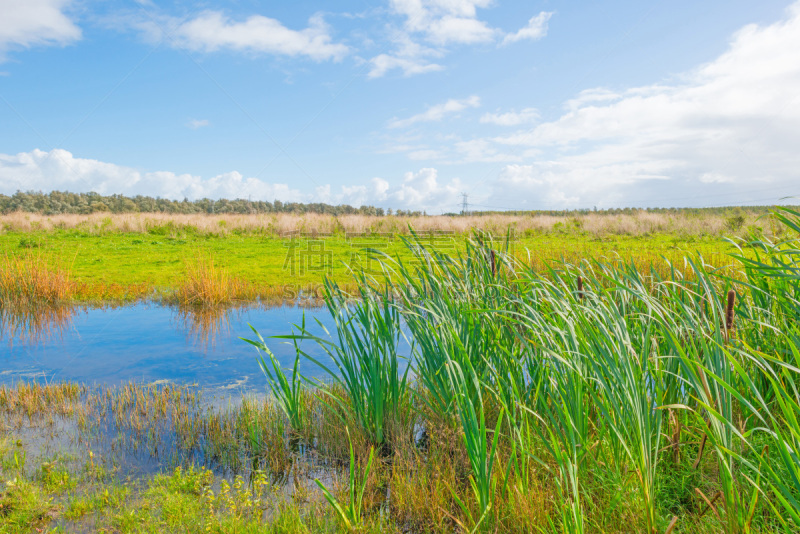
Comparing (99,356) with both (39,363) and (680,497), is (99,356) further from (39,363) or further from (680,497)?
(680,497)

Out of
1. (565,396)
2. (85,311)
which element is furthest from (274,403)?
(85,311)

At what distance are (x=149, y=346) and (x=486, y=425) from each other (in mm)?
5560

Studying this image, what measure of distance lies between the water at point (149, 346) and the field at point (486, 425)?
67cm

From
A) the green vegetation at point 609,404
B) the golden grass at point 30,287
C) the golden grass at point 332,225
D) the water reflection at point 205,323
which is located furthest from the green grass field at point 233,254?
the green vegetation at point 609,404

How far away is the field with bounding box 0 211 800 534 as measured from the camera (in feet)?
6.95

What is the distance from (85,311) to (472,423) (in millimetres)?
9334

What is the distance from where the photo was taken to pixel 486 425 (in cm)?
343

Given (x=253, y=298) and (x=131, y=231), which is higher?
(x=131, y=231)

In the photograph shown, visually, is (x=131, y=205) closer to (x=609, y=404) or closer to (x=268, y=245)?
(x=268, y=245)

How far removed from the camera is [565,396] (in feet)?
7.36

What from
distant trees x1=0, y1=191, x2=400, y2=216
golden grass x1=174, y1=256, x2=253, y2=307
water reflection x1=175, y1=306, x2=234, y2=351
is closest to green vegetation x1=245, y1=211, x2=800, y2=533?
water reflection x1=175, y1=306, x2=234, y2=351

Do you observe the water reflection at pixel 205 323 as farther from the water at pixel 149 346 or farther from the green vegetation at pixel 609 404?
the green vegetation at pixel 609 404

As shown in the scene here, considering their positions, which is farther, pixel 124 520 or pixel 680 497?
pixel 124 520

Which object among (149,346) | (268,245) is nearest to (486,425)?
(149,346)
